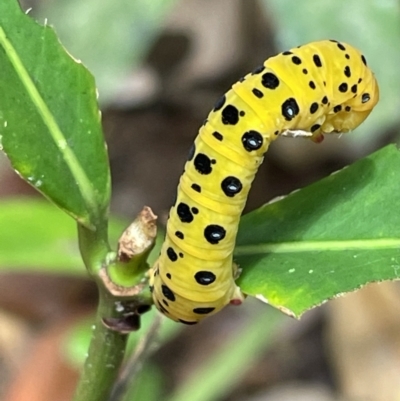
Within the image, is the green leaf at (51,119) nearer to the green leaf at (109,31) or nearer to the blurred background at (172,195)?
the blurred background at (172,195)

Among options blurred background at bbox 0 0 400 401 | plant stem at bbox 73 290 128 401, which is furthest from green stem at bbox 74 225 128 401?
blurred background at bbox 0 0 400 401

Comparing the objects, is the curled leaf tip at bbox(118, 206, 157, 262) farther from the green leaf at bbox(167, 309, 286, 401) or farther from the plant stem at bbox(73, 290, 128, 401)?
the green leaf at bbox(167, 309, 286, 401)

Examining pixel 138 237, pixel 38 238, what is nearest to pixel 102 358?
pixel 138 237

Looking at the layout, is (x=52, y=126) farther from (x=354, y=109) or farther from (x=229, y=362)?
(x=229, y=362)

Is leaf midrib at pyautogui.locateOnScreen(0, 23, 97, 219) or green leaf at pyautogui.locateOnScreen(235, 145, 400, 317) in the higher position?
leaf midrib at pyautogui.locateOnScreen(0, 23, 97, 219)

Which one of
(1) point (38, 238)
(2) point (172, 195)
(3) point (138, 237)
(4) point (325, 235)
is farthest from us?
(2) point (172, 195)
